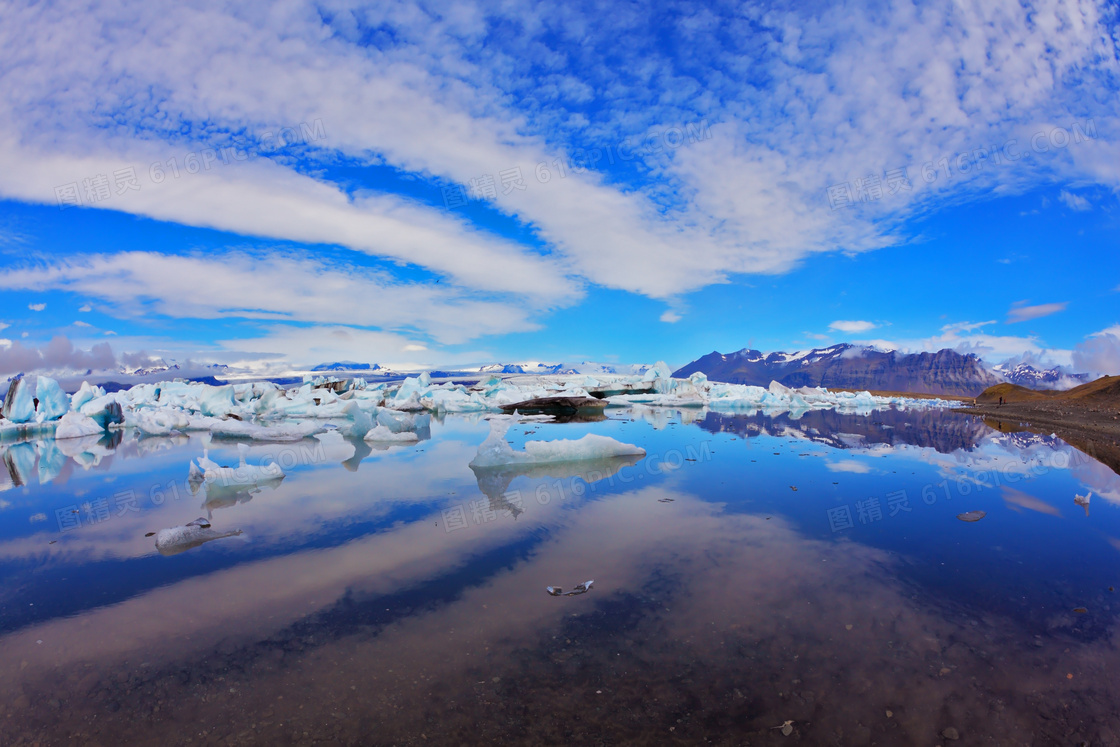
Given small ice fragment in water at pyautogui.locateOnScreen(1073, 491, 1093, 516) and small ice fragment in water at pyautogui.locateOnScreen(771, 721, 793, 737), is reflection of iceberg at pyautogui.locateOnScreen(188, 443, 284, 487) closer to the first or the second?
small ice fragment in water at pyautogui.locateOnScreen(771, 721, 793, 737)

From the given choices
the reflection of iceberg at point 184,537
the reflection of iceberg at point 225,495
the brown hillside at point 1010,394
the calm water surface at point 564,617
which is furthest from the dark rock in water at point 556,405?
the brown hillside at point 1010,394

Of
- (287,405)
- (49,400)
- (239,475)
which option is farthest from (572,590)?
(49,400)

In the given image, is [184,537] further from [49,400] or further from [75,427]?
[49,400]

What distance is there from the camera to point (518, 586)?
3225mm

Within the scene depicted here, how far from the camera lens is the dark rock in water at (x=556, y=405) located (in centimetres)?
2042

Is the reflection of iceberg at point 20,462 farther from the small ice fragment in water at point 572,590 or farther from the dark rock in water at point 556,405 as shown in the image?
the dark rock in water at point 556,405

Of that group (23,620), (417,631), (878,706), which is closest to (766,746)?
(878,706)

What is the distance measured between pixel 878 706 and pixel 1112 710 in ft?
3.30

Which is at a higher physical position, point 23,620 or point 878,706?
point 878,706

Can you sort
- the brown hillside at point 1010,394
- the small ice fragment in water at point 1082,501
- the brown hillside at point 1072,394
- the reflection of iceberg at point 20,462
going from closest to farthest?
the small ice fragment in water at point 1082,501 → the reflection of iceberg at point 20,462 → the brown hillside at point 1072,394 → the brown hillside at point 1010,394

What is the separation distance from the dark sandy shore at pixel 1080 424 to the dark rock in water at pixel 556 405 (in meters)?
14.5

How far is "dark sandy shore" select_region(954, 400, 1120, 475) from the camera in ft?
35.9

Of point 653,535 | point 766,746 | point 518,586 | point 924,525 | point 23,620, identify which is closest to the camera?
point 766,746

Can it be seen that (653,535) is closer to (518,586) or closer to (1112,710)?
(518,586)
